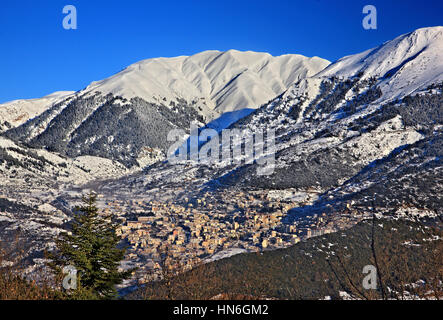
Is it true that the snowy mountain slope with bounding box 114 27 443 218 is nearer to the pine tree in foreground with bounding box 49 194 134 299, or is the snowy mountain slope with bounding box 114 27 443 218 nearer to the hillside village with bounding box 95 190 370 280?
the hillside village with bounding box 95 190 370 280

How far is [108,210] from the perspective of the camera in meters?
87.2

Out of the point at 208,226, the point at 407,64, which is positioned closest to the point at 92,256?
the point at 208,226

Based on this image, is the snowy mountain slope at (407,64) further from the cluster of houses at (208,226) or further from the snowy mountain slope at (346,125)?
the cluster of houses at (208,226)

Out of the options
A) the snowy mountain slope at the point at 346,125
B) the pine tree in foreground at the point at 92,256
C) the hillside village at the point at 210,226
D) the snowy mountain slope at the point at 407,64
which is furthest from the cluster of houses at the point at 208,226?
the snowy mountain slope at the point at 407,64

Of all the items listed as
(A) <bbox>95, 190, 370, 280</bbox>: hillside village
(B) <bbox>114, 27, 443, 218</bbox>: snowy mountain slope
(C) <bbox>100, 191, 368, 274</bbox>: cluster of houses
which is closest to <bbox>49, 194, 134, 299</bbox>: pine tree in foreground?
(A) <bbox>95, 190, 370, 280</bbox>: hillside village

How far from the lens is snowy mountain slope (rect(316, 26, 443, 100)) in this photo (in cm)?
14312

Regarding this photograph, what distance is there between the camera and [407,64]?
161m

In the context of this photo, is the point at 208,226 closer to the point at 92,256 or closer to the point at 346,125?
the point at 92,256

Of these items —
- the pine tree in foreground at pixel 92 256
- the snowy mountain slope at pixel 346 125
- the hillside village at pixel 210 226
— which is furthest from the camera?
the snowy mountain slope at pixel 346 125

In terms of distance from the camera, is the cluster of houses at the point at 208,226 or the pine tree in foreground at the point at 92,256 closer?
the pine tree in foreground at the point at 92,256

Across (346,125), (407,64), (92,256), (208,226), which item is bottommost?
(92,256)

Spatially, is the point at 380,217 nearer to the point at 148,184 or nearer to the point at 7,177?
the point at 148,184

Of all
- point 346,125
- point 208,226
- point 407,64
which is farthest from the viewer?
point 407,64

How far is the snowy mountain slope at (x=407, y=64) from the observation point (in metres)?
143
